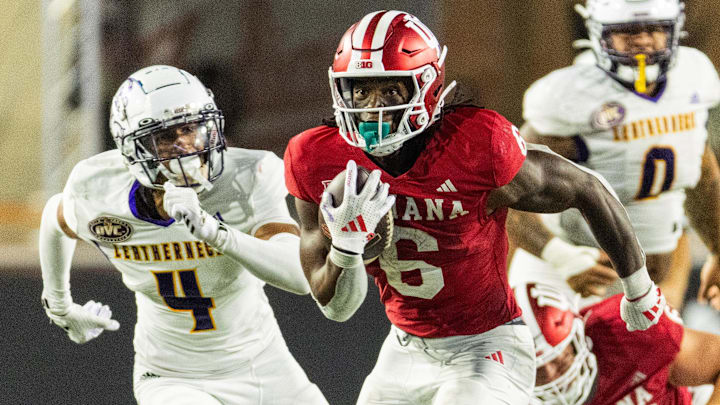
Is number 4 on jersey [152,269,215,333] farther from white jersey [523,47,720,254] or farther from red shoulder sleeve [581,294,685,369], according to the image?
white jersey [523,47,720,254]

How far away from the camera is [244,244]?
104 inches

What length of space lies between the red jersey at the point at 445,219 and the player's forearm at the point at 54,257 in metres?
0.90

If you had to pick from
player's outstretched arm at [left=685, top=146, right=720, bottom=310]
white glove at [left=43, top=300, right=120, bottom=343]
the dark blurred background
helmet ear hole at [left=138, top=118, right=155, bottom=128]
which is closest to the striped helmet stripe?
Answer: helmet ear hole at [left=138, top=118, right=155, bottom=128]

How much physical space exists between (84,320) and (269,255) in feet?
2.65

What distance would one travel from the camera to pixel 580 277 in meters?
3.74

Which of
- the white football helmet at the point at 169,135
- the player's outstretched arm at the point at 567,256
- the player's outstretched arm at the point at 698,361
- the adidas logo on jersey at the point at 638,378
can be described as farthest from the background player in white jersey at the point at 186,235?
the player's outstretched arm at the point at 567,256

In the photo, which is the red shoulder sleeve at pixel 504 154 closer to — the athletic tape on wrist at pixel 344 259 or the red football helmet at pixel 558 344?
the athletic tape on wrist at pixel 344 259

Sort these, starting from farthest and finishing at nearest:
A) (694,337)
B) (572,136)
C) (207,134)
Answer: (572,136) < (694,337) < (207,134)

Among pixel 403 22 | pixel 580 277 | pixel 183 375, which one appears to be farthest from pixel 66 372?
pixel 403 22

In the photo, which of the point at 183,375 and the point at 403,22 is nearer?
the point at 403,22

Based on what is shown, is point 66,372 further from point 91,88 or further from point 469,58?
point 469,58

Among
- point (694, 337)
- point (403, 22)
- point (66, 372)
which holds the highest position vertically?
point (403, 22)

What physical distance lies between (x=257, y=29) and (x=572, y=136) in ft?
6.18

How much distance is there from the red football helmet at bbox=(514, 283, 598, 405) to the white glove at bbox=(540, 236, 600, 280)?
834mm
